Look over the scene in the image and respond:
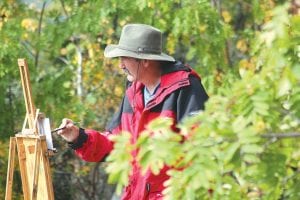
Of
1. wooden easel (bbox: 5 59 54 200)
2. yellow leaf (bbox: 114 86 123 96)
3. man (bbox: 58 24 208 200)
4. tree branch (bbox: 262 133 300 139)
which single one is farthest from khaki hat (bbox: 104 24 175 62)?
yellow leaf (bbox: 114 86 123 96)

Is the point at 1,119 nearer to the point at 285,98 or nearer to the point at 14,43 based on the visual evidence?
the point at 14,43

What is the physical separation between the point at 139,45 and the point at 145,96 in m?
0.25

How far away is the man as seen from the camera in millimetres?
3512

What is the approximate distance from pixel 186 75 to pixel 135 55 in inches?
9.8

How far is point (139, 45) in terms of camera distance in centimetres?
361

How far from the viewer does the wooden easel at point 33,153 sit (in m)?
3.65

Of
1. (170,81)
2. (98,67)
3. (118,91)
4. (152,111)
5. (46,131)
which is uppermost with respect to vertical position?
(170,81)

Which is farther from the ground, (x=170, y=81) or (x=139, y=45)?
(x=139, y=45)

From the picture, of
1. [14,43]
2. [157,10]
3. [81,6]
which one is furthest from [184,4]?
[14,43]

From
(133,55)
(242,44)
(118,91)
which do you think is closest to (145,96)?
(133,55)

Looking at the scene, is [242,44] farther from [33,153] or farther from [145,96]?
[33,153]

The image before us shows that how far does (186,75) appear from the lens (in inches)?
140

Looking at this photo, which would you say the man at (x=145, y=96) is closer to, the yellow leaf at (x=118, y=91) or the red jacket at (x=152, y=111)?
the red jacket at (x=152, y=111)

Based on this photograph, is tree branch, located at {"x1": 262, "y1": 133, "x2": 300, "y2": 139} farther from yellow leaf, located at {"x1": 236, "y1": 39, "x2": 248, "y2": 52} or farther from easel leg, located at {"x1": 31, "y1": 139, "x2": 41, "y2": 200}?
yellow leaf, located at {"x1": 236, "y1": 39, "x2": 248, "y2": 52}
